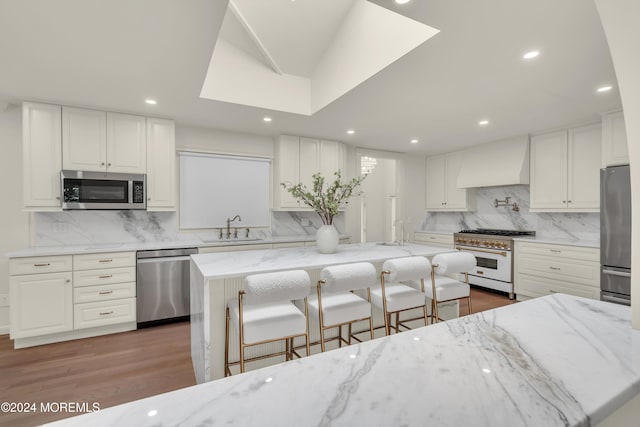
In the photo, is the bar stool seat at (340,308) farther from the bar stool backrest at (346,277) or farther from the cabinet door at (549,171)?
the cabinet door at (549,171)

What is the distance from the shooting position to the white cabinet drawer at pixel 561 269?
352 cm

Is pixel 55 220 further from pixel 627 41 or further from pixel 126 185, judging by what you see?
pixel 627 41

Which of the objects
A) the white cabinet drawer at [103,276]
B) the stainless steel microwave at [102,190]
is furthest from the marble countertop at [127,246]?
the stainless steel microwave at [102,190]

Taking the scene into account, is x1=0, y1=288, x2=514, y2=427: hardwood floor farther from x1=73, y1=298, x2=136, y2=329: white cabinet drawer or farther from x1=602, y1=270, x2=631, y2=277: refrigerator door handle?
x1=602, y1=270, x2=631, y2=277: refrigerator door handle

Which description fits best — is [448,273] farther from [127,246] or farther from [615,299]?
[127,246]

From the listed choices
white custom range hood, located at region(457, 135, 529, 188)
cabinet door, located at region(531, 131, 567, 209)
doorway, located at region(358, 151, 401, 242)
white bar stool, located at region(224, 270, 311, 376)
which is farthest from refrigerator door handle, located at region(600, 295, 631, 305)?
doorway, located at region(358, 151, 401, 242)

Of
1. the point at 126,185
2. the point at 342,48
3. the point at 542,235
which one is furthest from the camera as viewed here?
the point at 542,235

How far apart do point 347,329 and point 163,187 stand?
2780mm

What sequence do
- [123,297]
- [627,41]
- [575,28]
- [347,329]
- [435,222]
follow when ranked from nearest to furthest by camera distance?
[627,41], [575,28], [347,329], [123,297], [435,222]

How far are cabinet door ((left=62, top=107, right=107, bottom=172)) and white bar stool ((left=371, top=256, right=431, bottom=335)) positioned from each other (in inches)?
129

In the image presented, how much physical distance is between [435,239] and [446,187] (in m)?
1.02

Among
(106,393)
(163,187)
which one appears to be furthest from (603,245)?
(163,187)

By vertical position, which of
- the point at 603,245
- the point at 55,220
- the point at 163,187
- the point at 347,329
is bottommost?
the point at 347,329

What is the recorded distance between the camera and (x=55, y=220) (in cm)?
343
